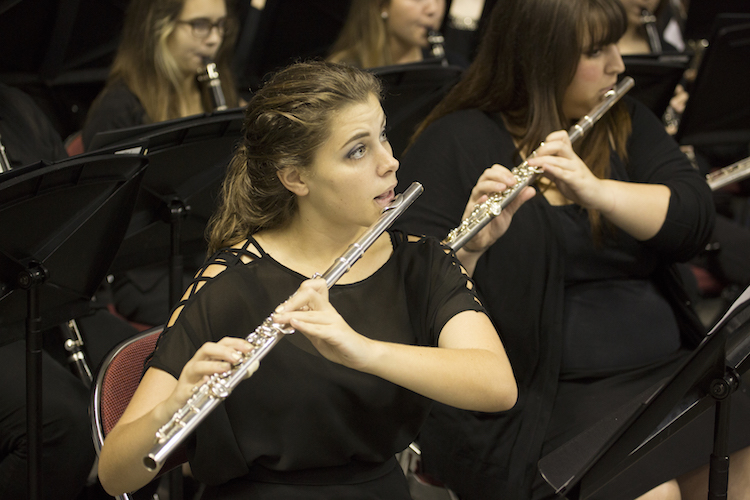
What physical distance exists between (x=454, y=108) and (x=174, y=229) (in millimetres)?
757

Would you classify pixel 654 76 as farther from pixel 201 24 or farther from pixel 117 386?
pixel 117 386

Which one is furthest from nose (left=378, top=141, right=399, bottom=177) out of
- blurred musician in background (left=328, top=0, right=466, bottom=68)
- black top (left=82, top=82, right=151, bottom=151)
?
blurred musician in background (left=328, top=0, right=466, bottom=68)

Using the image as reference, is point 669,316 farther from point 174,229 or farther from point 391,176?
point 174,229

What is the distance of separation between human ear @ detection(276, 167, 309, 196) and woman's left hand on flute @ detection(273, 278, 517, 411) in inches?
10.9

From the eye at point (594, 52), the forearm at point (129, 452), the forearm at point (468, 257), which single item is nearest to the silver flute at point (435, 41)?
the eye at point (594, 52)

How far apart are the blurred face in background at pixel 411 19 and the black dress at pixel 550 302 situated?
1.34 meters

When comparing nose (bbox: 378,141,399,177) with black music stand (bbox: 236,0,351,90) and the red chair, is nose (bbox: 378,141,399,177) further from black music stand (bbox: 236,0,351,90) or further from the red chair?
black music stand (bbox: 236,0,351,90)

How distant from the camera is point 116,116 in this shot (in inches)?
98.6

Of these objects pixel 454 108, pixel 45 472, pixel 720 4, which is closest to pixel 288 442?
pixel 45 472

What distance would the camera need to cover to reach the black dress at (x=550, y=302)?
1.67 metres

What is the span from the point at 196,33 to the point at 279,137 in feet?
4.76

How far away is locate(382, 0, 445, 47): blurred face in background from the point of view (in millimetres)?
3127

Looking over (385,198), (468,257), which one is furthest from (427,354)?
(468,257)

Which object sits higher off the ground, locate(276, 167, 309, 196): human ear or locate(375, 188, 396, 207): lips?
locate(276, 167, 309, 196): human ear
